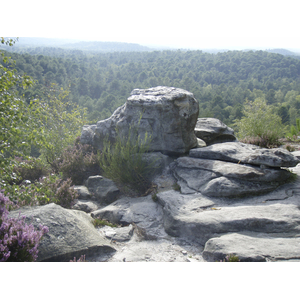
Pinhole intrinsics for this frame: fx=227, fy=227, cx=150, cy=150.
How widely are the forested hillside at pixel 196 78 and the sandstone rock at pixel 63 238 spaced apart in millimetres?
46823

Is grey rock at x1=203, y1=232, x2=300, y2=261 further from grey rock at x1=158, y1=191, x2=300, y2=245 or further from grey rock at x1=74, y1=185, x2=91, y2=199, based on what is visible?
grey rock at x1=74, y1=185, x2=91, y2=199

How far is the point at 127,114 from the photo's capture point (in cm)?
676

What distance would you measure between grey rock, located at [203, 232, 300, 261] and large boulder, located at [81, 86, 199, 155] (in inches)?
125

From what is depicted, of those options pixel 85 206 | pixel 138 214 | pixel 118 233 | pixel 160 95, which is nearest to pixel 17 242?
pixel 118 233

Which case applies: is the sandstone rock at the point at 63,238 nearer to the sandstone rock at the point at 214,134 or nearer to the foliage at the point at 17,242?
the foliage at the point at 17,242

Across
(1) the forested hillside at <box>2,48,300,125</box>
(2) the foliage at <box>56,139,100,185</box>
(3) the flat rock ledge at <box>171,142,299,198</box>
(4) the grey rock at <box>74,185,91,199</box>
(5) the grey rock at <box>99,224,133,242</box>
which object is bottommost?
(4) the grey rock at <box>74,185,91,199</box>

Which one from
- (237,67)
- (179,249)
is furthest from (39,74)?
(237,67)

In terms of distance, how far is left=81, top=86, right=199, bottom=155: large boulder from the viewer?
6.18 metres

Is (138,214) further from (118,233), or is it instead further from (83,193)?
(83,193)

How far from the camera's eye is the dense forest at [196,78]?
62.6m

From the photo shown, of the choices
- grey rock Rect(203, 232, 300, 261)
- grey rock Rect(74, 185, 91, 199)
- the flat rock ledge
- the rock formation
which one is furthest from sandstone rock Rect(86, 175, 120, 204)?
grey rock Rect(203, 232, 300, 261)

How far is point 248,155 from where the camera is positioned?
511cm

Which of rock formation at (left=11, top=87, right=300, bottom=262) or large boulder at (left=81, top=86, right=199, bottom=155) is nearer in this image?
rock formation at (left=11, top=87, right=300, bottom=262)

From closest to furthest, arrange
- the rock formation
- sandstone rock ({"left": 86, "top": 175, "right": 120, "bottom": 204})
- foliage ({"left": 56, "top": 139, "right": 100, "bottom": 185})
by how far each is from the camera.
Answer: the rock formation
sandstone rock ({"left": 86, "top": 175, "right": 120, "bottom": 204})
foliage ({"left": 56, "top": 139, "right": 100, "bottom": 185})
